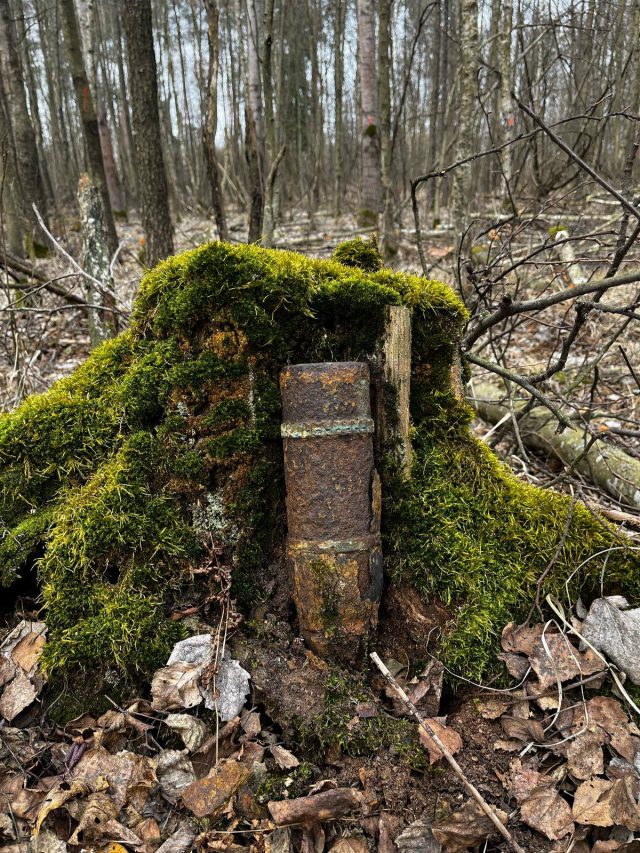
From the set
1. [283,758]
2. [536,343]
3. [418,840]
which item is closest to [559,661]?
[418,840]

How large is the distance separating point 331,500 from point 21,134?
11.4 m

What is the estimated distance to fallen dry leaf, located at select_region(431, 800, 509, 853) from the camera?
170 centimetres

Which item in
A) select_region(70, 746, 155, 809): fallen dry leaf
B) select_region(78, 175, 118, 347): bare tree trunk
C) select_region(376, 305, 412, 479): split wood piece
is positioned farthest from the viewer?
select_region(78, 175, 118, 347): bare tree trunk

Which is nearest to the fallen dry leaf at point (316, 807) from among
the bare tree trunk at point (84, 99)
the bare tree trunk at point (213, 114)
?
the bare tree trunk at point (213, 114)

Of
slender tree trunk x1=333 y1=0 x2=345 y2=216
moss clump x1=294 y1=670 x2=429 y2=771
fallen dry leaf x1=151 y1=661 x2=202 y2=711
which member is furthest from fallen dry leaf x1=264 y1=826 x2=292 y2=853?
slender tree trunk x1=333 y1=0 x2=345 y2=216

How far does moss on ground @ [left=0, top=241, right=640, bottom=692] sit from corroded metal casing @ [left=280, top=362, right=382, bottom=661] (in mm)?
195

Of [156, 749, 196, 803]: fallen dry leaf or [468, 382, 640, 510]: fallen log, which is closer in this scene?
[156, 749, 196, 803]: fallen dry leaf

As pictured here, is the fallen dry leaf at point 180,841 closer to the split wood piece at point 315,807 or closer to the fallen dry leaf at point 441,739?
the split wood piece at point 315,807

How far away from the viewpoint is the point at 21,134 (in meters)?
10.1

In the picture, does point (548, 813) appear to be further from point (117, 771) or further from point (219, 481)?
point (219, 481)

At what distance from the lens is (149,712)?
205cm

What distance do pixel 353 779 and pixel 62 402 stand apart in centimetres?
192

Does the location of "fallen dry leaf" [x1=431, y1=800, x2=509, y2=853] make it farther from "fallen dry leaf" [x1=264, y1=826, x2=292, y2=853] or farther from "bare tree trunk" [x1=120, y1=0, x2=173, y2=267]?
"bare tree trunk" [x1=120, y1=0, x2=173, y2=267]

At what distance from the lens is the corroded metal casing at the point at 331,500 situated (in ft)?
7.05
